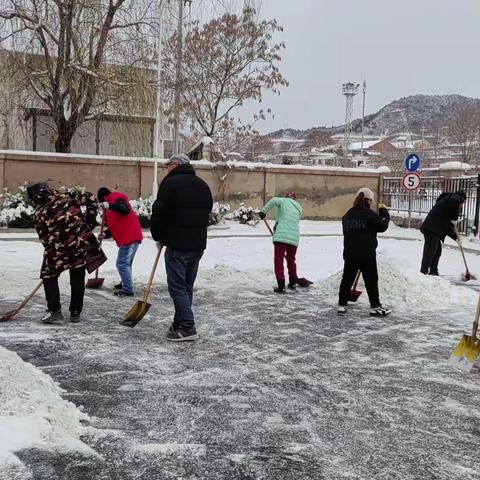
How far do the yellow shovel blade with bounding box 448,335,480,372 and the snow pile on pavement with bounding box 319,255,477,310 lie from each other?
269cm

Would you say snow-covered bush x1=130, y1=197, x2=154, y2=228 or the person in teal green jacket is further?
snow-covered bush x1=130, y1=197, x2=154, y2=228

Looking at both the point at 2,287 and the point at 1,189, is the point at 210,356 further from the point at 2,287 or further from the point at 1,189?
the point at 1,189

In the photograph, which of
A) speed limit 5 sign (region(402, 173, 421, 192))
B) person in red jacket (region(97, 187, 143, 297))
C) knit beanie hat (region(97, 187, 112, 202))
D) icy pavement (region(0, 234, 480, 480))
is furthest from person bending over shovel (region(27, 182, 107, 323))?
speed limit 5 sign (region(402, 173, 421, 192))

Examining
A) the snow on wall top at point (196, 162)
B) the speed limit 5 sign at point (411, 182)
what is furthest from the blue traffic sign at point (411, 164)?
the snow on wall top at point (196, 162)

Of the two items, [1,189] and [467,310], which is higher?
[1,189]

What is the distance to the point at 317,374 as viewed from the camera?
513cm

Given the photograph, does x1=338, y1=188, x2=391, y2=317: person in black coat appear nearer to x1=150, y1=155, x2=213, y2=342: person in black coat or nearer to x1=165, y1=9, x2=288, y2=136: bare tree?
x1=150, y1=155, x2=213, y2=342: person in black coat

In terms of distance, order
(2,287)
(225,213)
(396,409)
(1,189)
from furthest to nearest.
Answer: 1. (225,213)
2. (1,189)
3. (2,287)
4. (396,409)

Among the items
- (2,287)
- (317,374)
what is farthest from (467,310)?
(2,287)

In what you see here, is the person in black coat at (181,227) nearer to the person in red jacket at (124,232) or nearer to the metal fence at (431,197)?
the person in red jacket at (124,232)

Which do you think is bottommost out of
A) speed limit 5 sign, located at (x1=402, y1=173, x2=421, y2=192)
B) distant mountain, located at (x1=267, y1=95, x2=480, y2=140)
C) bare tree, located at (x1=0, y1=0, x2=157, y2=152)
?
speed limit 5 sign, located at (x1=402, y1=173, x2=421, y2=192)

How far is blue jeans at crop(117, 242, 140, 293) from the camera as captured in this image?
818 cm

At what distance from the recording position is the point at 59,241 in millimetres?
6426

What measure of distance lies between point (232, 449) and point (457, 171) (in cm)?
1937
